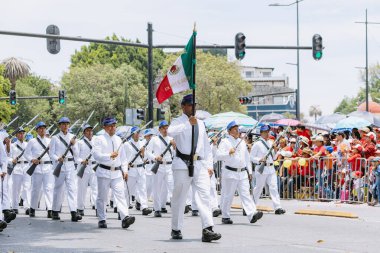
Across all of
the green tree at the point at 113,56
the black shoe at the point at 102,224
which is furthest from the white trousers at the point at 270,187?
the green tree at the point at 113,56

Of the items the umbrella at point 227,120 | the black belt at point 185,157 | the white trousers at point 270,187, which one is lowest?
the white trousers at point 270,187

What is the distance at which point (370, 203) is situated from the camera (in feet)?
64.1

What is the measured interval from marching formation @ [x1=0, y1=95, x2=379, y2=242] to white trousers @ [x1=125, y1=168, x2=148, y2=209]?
23mm

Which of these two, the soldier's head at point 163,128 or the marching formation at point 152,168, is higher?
the soldier's head at point 163,128

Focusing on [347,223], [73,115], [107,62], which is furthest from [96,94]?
[347,223]

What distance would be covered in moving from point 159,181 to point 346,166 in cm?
458

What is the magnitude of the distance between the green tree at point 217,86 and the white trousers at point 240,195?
50326 mm

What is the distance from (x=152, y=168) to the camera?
19.1 meters

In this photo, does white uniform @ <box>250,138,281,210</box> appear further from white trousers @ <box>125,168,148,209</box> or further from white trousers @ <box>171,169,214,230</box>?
white trousers @ <box>171,169,214,230</box>

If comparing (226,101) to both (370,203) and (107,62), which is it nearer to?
(107,62)

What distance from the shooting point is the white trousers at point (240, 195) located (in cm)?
1577

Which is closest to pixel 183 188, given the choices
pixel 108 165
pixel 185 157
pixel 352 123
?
pixel 185 157

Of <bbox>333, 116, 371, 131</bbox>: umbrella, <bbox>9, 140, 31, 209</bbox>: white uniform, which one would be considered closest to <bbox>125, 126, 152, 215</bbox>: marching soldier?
<bbox>9, 140, 31, 209</bbox>: white uniform

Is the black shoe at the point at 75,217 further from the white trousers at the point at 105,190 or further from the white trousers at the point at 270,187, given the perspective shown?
the white trousers at the point at 270,187
